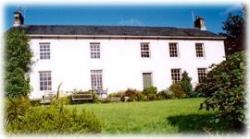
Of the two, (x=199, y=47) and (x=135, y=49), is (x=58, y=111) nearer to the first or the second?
(x=135, y=49)

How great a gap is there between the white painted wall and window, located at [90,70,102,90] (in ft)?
1.09

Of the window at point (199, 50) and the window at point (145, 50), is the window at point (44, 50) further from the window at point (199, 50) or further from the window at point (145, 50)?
the window at point (199, 50)

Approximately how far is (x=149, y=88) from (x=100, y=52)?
16.7 feet

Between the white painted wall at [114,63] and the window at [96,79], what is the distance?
0.33m

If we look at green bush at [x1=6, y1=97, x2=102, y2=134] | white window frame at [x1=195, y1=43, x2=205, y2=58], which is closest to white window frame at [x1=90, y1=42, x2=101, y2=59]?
white window frame at [x1=195, y1=43, x2=205, y2=58]

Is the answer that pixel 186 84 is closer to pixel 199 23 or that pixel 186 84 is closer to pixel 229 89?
pixel 199 23

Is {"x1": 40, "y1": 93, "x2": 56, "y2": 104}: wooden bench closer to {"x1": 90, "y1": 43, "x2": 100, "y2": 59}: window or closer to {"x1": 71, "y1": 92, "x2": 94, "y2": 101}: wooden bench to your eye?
{"x1": 71, "y1": 92, "x2": 94, "y2": 101}: wooden bench

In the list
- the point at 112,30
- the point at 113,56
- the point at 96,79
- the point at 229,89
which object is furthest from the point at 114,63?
the point at 229,89

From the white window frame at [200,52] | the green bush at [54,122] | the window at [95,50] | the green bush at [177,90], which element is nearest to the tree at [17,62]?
the window at [95,50]

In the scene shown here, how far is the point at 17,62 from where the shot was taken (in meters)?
25.9

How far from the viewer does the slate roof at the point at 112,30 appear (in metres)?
29.7

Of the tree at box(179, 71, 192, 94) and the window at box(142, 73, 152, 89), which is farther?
the window at box(142, 73, 152, 89)

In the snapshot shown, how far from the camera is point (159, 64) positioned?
31391mm

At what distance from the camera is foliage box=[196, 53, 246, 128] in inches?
314
